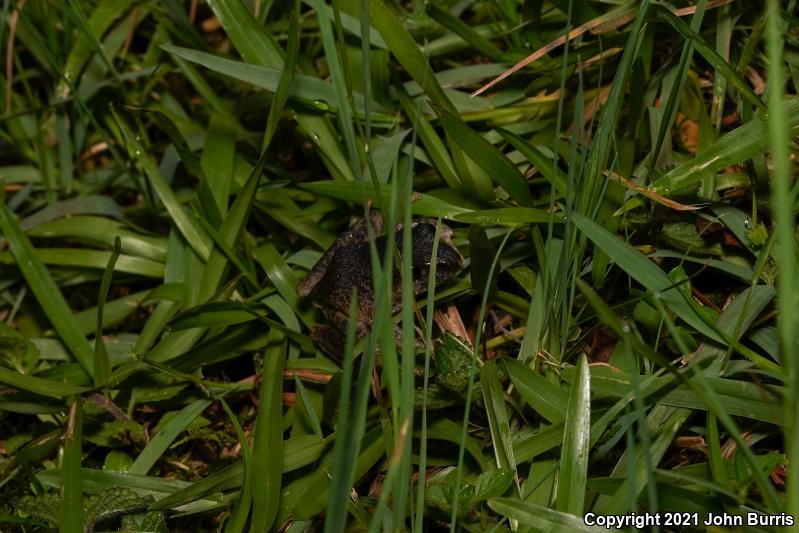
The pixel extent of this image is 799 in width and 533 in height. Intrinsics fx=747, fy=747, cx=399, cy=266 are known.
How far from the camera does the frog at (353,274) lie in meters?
3.00

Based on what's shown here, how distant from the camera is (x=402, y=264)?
2.15 m

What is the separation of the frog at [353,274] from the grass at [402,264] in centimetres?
8

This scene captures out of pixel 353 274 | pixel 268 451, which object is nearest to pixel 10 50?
pixel 353 274

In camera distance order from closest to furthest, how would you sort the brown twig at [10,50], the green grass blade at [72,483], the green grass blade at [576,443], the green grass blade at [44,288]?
the green grass blade at [576,443], the green grass blade at [72,483], the green grass blade at [44,288], the brown twig at [10,50]

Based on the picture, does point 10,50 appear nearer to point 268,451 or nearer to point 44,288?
point 44,288

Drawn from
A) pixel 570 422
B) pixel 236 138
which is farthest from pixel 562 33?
pixel 570 422

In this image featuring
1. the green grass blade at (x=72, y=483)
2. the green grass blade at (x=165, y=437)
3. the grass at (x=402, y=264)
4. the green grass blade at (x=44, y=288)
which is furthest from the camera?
the green grass blade at (x=44, y=288)

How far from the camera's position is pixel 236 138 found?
351cm

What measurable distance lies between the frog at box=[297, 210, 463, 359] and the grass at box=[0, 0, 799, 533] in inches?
3.0

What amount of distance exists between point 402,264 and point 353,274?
3.32ft

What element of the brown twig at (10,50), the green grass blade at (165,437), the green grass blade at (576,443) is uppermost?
the brown twig at (10,50)

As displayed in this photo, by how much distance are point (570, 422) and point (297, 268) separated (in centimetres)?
151

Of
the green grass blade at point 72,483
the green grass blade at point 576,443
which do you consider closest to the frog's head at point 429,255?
the green grass blade at point 576,443

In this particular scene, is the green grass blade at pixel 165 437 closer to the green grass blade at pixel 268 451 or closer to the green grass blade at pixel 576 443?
the green grass blade at pixel 268 451
